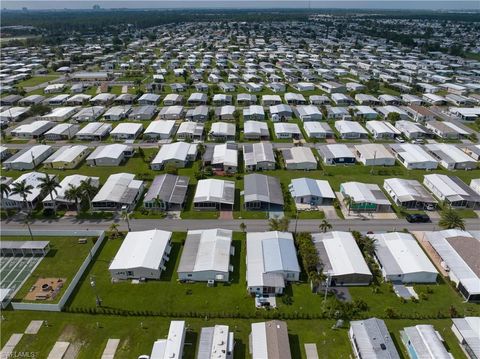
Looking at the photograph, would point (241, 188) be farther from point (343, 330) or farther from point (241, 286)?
point (343, 330)

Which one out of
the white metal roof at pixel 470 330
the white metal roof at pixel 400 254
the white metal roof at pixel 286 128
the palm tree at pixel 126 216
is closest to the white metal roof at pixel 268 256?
the white metal roof at pixel 400 254

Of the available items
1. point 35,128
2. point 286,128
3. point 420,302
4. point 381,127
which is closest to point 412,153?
point 381,127

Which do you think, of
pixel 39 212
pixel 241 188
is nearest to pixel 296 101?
pixel 241 188

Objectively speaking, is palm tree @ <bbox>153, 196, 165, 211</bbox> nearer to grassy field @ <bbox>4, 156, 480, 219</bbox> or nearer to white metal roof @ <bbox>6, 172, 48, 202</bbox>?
grassy field @ <bbox>4, 156, 480, 219</bbox>

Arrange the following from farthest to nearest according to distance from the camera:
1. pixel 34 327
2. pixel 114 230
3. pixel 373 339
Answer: pixel 114 230, pixel 34 327, pixel 373 339

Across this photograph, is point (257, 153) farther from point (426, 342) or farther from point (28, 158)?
point (426, 342)

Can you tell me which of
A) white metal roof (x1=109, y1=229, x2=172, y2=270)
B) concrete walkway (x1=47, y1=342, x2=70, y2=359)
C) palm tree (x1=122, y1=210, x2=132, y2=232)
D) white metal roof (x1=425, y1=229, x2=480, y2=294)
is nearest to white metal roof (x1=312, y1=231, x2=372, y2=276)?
white metal roof (x1=425, y1=229, x2=480, y2=294)

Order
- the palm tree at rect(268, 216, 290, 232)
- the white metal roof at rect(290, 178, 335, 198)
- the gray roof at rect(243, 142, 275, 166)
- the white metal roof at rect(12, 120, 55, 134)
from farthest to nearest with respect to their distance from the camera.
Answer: the white metal roof at rect(12, 120, 55, 134) → the gray roof at rect(243, 142, 275, 166) → the white metal roof at rect(290, 178, 335, 198) → the palm tree at rect(268, 216, 290, 232)
